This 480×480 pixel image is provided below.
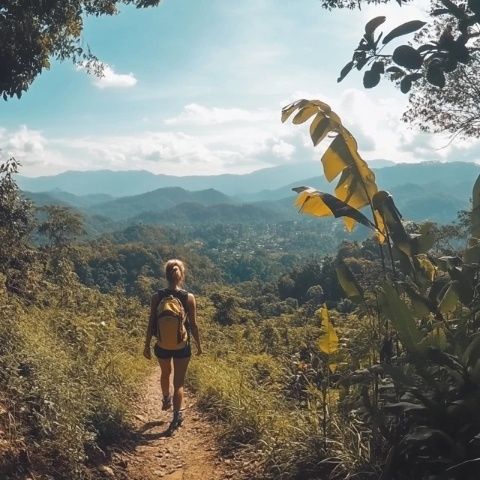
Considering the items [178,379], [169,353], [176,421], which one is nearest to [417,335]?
[169,353]

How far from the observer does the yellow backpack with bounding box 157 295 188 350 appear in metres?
4.89

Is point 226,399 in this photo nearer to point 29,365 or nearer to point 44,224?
point 29,365

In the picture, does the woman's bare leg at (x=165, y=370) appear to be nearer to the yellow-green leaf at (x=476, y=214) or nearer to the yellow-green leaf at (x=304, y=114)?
the yellow-green leaf at (x=304, y=114)

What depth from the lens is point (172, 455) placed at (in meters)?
4.45

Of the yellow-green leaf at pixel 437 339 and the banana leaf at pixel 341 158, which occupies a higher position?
the banana leaf at pixel 341 158

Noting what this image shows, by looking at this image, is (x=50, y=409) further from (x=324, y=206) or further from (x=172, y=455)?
(x=324, y=206)

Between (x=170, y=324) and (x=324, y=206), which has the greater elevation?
(x=324, y=206)

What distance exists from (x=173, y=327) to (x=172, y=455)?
3.74ft

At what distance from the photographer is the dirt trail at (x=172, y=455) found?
3.96 m

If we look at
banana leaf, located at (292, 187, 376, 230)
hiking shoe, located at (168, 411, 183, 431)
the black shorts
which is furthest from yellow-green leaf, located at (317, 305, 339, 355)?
hiking shoe, located at (168, 411, 183, 431)

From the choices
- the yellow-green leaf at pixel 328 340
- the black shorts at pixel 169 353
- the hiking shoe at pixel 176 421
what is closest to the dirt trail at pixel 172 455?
the hiking shoe at pixel 176 421

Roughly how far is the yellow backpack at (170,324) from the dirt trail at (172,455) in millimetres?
838

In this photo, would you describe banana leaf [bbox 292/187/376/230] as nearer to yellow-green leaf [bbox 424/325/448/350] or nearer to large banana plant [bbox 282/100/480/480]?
large banana plant [bbox 282/100/480/480]

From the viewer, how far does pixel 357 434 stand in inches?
128
